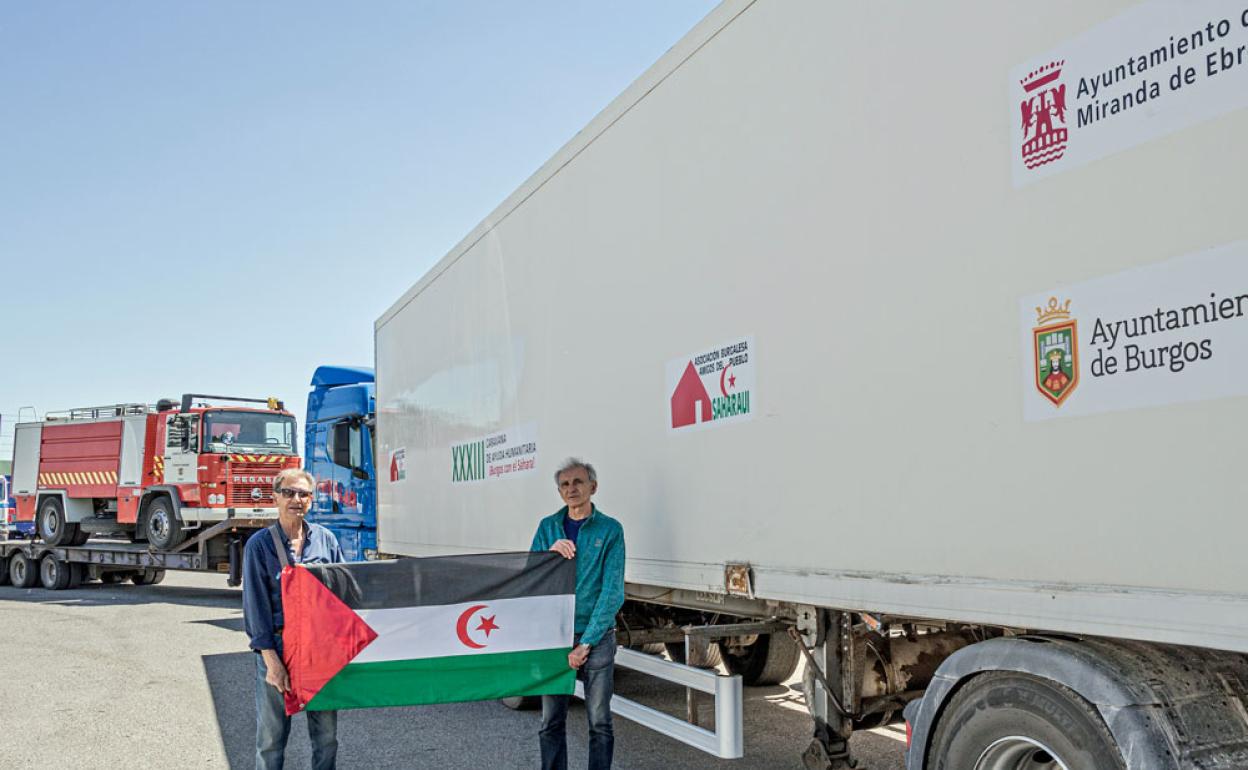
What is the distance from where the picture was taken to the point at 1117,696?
8.72 ft

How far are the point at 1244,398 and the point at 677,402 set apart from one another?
2830 mm

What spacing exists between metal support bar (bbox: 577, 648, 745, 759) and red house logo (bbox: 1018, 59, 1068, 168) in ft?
8.45

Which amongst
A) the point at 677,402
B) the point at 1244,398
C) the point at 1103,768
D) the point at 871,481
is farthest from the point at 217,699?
the point at 1244,398

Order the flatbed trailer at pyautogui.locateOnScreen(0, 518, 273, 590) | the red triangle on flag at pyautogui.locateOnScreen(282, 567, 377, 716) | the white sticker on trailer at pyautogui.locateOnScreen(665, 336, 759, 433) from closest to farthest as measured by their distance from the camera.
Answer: the white sticker on trailer at pyautogui.locateOnScreen(665, 336, 759, 433)
the red triangle on flag at pyautogui.locateOnScreen(282, 567, 377, 716)
the flatbed trailer at pyautogui.locateOnScreen(0, 518, 273, 590)

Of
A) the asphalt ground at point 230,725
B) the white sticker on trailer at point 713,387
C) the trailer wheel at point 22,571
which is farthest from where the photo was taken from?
the trailer wheel at point 22,571

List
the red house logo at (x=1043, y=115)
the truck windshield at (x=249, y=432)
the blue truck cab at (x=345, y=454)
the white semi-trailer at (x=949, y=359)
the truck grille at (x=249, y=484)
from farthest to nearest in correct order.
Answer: the truck windshield at (x=249, y=432) → the truck grille at (x=249, y=484) → the blue truck cab at (x=345, y=454) → the red house logo at (x=1043, y=115) → the white semi-trailer at (x=949, y=359)

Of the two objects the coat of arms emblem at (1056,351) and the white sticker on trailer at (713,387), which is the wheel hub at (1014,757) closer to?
the coat of arms emblem at (1056,351)

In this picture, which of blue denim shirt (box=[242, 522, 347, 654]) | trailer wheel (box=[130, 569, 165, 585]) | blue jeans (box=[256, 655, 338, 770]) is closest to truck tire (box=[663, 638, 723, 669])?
blue jeans (box=[256, 655, 338, 770])

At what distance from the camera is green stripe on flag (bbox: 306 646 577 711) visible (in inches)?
196

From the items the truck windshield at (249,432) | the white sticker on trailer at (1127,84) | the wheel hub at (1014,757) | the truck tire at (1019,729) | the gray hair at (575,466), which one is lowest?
the wheel hub at (1014,757)

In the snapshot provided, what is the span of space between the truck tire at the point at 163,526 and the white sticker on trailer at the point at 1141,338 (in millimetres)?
17759

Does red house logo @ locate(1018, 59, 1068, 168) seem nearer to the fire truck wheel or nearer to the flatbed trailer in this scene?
the flatbed trailer

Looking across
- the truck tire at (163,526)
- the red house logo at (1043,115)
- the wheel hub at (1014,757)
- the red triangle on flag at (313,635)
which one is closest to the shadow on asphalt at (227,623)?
the truck tire at (163,526)

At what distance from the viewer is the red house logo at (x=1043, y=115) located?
2846 millimetres
